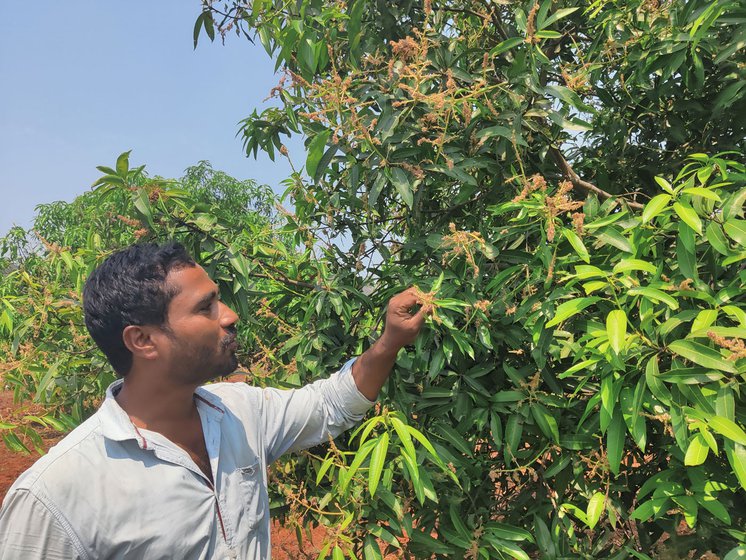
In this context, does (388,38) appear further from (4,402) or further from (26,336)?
(4,402)

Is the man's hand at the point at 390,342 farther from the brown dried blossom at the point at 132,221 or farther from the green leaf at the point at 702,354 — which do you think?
the brown dried blossom at the point at 132,221

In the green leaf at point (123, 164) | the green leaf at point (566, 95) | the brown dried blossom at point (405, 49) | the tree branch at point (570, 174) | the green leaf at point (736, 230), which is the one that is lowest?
the green leaf at point (736, 230)

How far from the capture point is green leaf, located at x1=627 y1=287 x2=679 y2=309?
4.35 feet

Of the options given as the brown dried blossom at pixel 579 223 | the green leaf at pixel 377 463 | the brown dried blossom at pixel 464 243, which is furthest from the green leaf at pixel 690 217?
the green leaf at pixel 377 463

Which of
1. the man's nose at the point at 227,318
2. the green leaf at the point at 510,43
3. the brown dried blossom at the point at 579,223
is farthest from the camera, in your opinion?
the green leaf at the point at 510,43

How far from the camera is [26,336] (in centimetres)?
273

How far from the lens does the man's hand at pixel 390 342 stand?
1712 millimetres

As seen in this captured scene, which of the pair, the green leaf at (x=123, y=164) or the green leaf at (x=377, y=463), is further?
the green leaf at (x=123, y=164)

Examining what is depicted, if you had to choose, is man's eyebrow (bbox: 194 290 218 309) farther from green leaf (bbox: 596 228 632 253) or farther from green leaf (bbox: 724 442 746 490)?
green leaf (bbox: 724 442 746 490)

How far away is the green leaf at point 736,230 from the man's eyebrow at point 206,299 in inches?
48.4

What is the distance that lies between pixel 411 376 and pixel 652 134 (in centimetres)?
136

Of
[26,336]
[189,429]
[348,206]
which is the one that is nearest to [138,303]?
[189,429]

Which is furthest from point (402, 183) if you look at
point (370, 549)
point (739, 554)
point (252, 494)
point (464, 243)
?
point (739, 554)

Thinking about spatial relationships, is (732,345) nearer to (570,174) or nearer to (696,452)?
(696,452)
